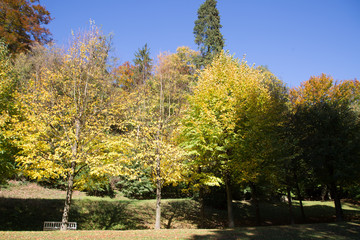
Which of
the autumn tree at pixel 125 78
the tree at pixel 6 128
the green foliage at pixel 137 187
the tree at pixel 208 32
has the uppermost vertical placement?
the tree at pixel 208 32

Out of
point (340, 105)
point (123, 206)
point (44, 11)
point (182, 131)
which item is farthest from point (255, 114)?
point (44, 11)

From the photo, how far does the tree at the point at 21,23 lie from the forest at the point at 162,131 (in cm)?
2399

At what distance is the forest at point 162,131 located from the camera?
10336 mm

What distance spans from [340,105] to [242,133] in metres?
10.0

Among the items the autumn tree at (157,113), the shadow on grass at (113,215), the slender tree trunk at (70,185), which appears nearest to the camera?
the slender tree trunk at (70,185)

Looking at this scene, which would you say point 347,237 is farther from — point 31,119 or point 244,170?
point 31,119

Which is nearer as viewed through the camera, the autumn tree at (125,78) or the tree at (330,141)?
the tree at (330,141)

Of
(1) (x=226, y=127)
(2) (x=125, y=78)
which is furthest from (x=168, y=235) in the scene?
(2) (x=125, y=78)

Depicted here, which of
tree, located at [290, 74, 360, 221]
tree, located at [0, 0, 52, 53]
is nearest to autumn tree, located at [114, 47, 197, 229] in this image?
tree, located at [290, 74, 360, 221]

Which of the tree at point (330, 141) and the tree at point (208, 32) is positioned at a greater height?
the tree at point (208, 32)

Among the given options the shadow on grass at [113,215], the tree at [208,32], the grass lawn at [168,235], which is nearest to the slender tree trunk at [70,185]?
the grass lawn at [168,235]

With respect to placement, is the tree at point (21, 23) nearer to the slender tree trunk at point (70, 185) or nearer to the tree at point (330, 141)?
the slender tree trunk at point (70, 185)

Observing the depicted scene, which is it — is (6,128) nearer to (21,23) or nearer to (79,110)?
(79,110)

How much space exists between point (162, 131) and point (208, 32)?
2060 centimetres
